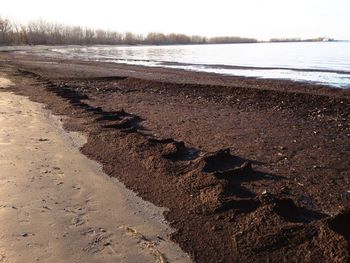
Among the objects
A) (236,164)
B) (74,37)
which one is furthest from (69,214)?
(74,37)

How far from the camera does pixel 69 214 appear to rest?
4680 mm

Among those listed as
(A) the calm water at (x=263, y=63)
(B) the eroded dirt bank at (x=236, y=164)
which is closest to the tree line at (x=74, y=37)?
(A) the calm water at (x=263, y=63)

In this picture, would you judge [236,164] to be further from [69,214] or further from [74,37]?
[74,37]

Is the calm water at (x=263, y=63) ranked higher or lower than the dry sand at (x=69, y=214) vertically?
lower

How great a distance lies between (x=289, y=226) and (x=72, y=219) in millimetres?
2199

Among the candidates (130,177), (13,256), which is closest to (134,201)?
(130,177)

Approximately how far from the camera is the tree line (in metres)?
79.5

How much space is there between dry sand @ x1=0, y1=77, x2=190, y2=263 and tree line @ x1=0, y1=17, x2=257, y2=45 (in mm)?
77328

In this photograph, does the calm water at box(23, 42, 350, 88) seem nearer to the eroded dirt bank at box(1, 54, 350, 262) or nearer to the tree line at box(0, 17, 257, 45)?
the eroded dirt bank at box(1, 54, 350, 262)

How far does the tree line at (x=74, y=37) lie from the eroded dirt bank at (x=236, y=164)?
7229 centimetres

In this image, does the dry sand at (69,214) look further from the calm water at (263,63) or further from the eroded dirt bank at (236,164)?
the calm water at (263,63)

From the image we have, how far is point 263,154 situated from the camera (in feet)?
23.4

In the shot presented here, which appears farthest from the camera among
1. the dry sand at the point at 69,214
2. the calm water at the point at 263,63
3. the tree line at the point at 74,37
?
the tree line at the point at 74,37

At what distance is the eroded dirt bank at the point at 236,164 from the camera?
13.1 ft
